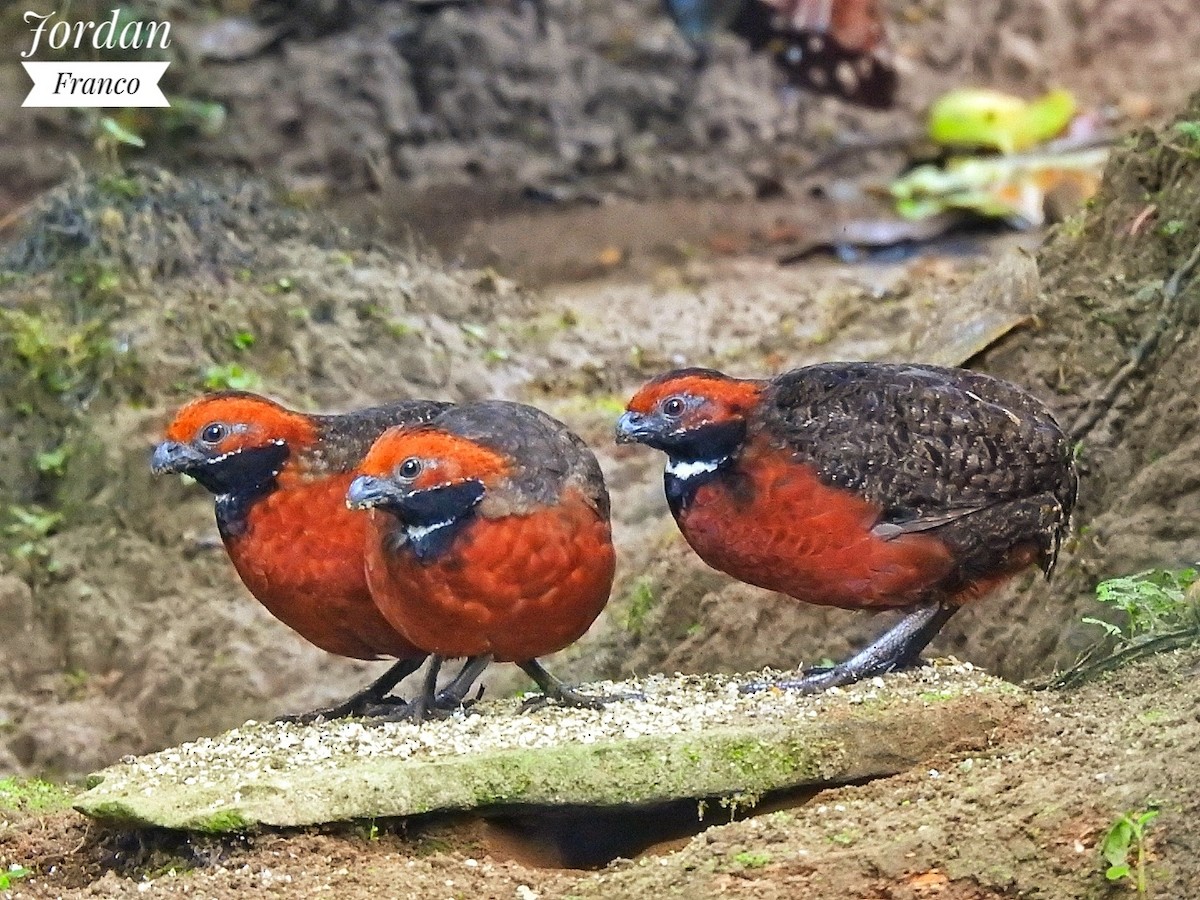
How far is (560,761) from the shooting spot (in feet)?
14.4

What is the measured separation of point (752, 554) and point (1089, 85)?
10718 mm

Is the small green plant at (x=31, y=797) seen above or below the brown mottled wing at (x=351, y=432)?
below

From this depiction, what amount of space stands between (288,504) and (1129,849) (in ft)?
9.05

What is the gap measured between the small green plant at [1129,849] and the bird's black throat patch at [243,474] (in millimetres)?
2785

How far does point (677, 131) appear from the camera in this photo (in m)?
13.6

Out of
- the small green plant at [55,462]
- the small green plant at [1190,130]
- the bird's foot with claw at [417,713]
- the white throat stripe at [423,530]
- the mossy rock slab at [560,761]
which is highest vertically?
the small green plant at [1190,130]

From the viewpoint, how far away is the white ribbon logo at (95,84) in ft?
33.4

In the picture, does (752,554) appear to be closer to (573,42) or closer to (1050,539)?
(1050,539)

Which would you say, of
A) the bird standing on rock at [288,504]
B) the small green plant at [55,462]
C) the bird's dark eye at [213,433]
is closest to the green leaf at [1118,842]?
the bird standing on rock at [288,504]

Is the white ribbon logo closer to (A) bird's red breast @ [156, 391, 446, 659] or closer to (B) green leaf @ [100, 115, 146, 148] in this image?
(B) green leaf @ [100, 115, 146, 148]

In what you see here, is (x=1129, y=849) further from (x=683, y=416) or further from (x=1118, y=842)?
(x=683, y=416)

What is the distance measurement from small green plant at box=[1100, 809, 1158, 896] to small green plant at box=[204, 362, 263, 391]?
5.56 metres

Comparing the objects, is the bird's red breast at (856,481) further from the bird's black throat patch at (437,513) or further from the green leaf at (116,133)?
the green leaf at (116,133)

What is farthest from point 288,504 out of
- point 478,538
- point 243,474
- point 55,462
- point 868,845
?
point 55,462
